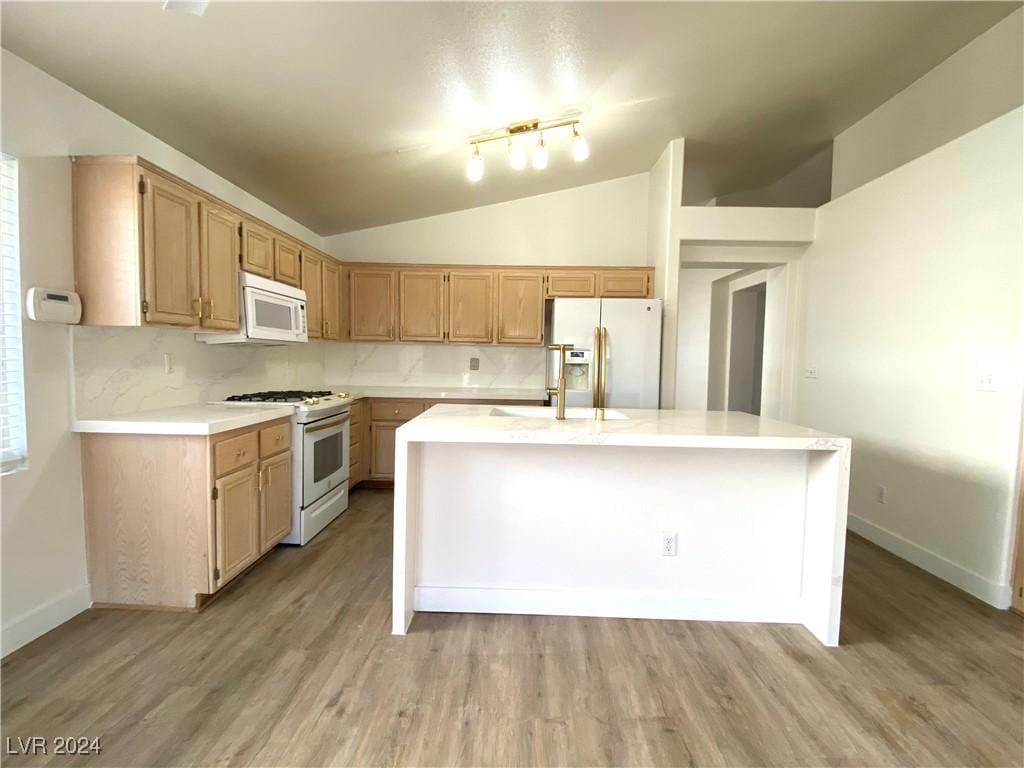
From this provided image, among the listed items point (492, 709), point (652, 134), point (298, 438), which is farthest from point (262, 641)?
point (652, 134)

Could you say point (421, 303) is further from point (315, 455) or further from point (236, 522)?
point (236, 522)

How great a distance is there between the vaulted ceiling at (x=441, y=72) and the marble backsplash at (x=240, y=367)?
1164mm

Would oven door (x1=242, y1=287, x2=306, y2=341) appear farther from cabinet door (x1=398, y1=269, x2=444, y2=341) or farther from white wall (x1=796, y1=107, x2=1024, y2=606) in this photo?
white wall (x1=796, y1=107, x2=1024, y2=606)

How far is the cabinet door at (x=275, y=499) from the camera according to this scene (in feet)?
8.54

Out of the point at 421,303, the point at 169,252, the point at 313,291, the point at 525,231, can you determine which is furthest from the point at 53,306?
the point at 525,231

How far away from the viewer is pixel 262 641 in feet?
6.43

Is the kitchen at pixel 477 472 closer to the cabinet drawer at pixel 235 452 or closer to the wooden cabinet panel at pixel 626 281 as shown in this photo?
the cabinet drawer at pixel 235 452

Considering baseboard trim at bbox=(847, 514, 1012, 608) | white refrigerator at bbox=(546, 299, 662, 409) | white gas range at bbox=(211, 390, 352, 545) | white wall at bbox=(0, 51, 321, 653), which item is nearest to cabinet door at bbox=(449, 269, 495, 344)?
white refrigerator at bbox=(546, 299, 662, 409)

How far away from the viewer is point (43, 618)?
196cm

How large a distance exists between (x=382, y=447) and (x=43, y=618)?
2401 mm

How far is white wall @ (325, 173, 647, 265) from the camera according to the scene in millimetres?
4695

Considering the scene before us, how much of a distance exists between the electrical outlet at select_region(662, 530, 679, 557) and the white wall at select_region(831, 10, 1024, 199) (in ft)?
10.3

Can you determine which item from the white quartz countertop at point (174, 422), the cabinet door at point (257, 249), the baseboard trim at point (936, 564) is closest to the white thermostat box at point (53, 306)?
the white quartz countertop at point (174, 422)

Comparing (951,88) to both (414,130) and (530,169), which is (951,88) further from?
(414,130)
